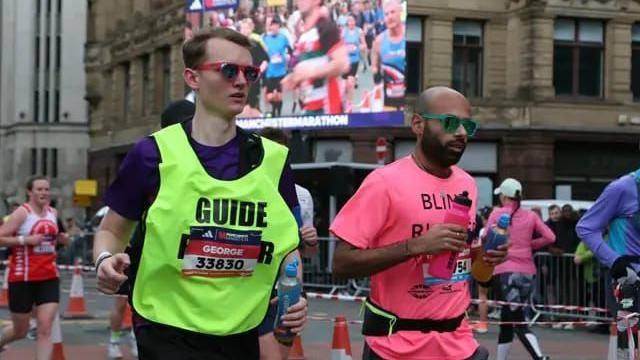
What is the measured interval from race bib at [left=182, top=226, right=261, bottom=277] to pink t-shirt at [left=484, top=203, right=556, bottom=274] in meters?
7.99

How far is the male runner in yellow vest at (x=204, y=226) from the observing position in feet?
13.8

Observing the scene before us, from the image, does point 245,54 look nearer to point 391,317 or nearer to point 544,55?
point 391,317

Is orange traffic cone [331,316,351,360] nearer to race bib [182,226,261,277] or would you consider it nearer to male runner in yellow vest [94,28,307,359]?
male runner in yellow vest [94,28,307,359]

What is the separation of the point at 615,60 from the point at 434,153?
30325 mm

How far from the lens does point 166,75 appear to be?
44125mm

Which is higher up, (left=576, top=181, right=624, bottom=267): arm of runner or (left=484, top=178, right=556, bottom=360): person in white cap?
(left=576, top=181, right=624, bottom=267): arm of runner

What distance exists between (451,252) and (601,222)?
259cm

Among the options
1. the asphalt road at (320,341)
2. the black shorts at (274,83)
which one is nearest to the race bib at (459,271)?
the asphalt road at (320,341)

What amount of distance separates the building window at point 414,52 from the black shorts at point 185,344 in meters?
30.8

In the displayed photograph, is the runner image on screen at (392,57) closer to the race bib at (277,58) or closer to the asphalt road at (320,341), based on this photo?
the race bib at (277,58)

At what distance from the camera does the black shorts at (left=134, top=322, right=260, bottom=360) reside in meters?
4.22

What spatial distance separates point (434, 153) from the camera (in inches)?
203

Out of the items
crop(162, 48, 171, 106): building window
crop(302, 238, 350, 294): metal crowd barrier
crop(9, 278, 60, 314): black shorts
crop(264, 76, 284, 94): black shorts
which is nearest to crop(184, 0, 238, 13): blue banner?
crop(264, 76, 284, 94): black shorts

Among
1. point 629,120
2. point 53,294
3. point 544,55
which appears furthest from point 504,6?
point 53,294
